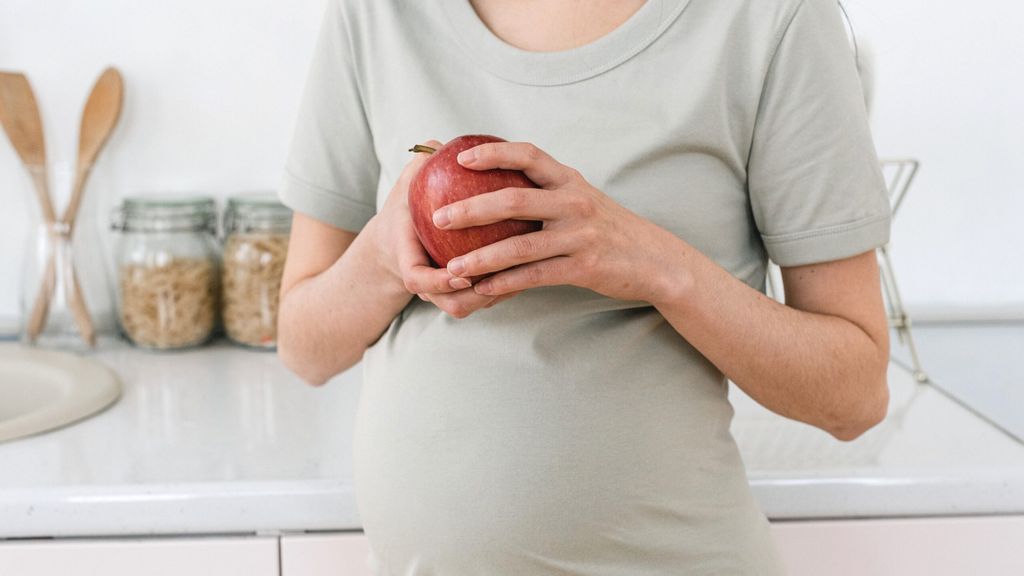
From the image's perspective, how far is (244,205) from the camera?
52.7 inches

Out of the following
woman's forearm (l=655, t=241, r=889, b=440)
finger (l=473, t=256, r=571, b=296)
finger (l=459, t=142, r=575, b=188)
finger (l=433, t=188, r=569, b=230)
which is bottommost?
woman's forearm (l=655, t=241, r=889, b=440)

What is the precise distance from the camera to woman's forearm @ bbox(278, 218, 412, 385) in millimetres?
715

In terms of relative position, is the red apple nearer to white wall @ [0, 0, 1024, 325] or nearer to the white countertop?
the white countertop

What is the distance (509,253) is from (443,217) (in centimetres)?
4

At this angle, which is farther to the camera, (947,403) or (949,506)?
(947,403)

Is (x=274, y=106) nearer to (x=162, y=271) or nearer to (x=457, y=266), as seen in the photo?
Answer: (x=162, y=271)

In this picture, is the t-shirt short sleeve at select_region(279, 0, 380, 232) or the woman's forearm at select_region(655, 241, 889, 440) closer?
the woman's forearm at select_region(655, 241, 889, 440)

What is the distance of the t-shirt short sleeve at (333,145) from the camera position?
2.52 feet

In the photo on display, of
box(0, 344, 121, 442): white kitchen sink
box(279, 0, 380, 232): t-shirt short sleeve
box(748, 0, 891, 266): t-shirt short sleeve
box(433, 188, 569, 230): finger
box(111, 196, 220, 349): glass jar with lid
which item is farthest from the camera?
box(111, 196, 220, 349): glass jar with lid

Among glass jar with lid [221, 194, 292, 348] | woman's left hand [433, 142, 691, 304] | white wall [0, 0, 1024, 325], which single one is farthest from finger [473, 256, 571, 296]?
white wall [0, 0, 1024, 325]

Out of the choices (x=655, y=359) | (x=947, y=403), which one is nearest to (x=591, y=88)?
(x=655, y=359)

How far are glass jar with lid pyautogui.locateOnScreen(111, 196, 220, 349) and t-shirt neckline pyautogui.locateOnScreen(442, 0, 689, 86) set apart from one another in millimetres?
719

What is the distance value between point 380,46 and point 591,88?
6.5 inches

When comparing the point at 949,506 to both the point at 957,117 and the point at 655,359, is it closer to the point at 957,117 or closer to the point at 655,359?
the point at 655,359
